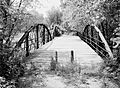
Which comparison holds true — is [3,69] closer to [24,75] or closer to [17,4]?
[24,75]

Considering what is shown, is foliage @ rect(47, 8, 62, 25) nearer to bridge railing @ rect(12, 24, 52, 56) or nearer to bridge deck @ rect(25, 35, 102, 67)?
bridge railing @ rect(12, 24, 52, 56)

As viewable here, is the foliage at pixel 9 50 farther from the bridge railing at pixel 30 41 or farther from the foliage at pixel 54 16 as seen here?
the foliage at pixel 54 16

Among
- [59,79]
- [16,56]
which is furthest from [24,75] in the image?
[59,79]

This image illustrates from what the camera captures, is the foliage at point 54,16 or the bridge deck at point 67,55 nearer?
the bridge deck at point 67,55

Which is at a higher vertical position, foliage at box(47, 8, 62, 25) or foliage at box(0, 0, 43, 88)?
foliage at box(47, 8, 62, 25)

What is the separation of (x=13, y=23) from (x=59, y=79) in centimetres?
197

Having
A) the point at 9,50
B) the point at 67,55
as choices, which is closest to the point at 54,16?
the point at 67,55

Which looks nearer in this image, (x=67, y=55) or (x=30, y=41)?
(x=67, y=55)

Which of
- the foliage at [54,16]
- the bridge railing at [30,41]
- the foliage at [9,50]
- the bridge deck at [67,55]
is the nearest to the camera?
the foliage at [9,50]

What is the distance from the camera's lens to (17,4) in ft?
17.6

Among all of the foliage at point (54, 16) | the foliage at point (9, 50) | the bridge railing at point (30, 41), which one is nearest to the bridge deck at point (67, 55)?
the bridge railing at point (30, 41)

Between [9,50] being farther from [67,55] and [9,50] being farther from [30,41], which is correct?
[30,41]

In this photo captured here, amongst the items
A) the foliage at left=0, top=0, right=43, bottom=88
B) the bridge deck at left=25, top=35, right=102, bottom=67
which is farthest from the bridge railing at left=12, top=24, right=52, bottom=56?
the foliage at left=0, top=0, right=43, bottom=88

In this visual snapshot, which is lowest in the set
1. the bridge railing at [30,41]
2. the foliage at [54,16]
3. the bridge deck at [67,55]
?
the bridge deck at [67,55]
